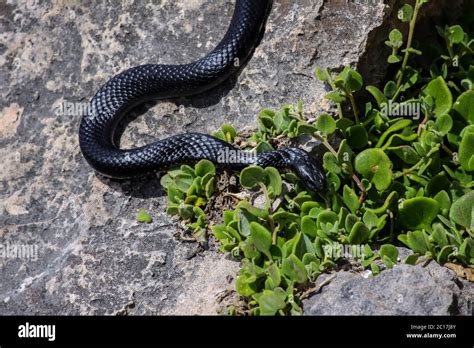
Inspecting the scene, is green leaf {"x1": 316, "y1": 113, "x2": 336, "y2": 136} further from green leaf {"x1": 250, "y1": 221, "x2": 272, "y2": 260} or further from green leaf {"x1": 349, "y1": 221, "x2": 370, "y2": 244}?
green leaf {"x1": 250, "y1": 221, "x2": 272, "y2": 260}

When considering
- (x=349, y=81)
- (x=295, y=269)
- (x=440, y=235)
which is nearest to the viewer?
(x=295, y=269)

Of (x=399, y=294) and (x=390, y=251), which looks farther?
(x=390, y=251)

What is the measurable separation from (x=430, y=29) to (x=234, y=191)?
2.91 meters

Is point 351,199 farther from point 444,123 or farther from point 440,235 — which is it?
point 444,123

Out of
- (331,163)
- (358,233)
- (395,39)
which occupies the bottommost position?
(358,233)

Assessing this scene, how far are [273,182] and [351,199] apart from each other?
26.4 inches

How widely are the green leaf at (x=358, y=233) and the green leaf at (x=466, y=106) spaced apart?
5.21 feet

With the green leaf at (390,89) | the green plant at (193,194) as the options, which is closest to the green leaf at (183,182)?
the green plant at (193,194)

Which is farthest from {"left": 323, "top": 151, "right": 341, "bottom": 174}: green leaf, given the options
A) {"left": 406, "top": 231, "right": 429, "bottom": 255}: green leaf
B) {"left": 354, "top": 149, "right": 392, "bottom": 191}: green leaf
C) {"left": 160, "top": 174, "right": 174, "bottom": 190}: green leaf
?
{"left": 160, "top": 174, "right": 174, "bottom": 190}: green leaf

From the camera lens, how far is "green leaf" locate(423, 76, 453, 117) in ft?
21.2

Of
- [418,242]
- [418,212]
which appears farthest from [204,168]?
[418,242]

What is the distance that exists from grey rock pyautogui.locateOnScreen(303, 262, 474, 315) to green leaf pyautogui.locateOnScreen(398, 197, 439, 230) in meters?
0.49

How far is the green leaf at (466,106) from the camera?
6.41 metres

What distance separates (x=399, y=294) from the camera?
5.16 m
